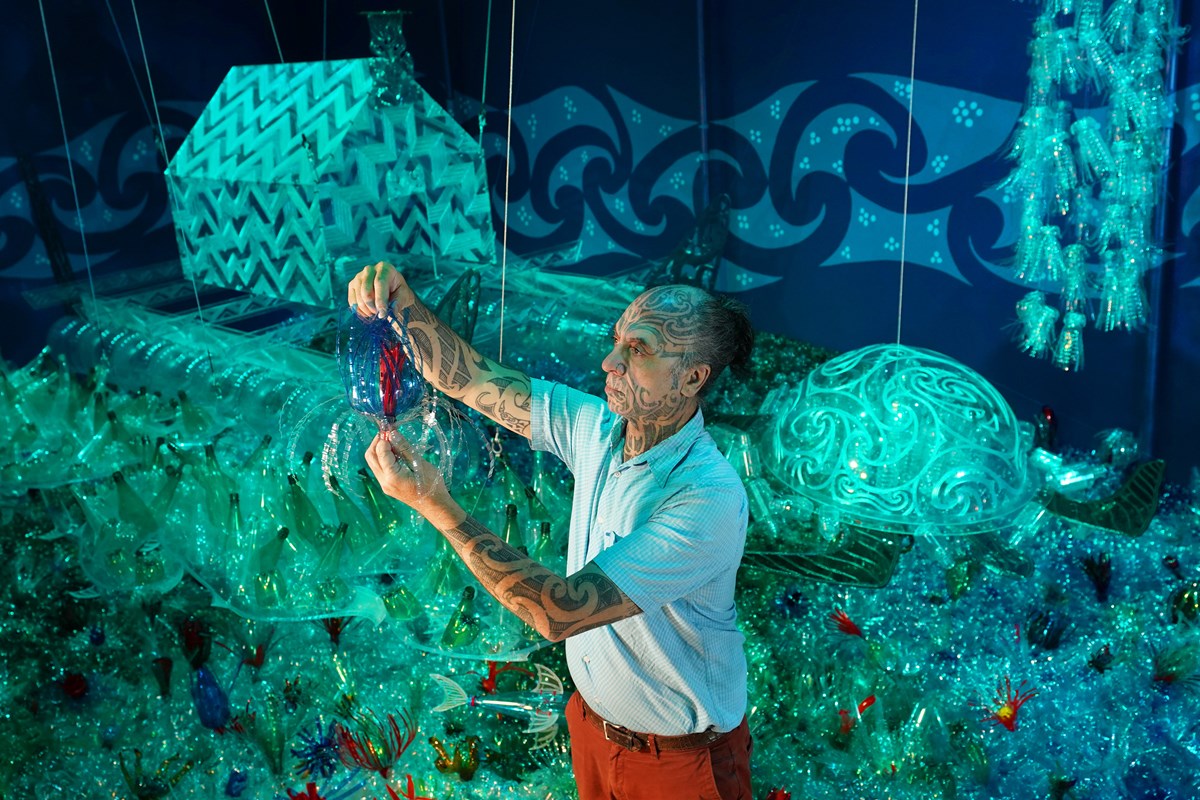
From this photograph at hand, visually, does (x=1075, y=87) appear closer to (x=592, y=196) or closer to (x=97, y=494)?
(x=592, y=196)

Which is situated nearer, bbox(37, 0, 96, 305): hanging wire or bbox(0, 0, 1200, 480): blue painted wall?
bbox(0, 0, 1200, 480): blue painted wall

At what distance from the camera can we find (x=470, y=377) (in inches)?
86.4

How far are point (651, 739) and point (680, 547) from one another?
0.42 meters

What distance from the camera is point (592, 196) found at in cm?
585

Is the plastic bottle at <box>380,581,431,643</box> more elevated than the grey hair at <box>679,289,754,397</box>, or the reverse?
the grey hair at <box>679,289,754,397</box>

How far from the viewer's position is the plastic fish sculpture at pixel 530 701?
2.80 m

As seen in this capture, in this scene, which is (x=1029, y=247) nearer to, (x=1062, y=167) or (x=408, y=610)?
(x=1062, y=167)

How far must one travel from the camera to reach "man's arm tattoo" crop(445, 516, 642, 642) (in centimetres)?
164

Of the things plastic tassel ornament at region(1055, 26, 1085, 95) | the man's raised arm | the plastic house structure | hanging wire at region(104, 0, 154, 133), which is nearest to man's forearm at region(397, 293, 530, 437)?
the man's raised arm

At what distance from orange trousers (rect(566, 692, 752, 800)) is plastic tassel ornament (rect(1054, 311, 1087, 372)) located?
2.45 m

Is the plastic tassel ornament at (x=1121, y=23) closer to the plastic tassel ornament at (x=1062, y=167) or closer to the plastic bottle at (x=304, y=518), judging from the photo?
the plastic tassel ornament at (x=1062, y=167)

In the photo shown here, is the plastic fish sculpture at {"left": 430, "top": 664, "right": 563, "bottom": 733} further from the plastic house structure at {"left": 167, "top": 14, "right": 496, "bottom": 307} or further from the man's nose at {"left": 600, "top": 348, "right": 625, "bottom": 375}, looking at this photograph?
the plastic house structure at {"left": 167, "top": 14, "right": 496, "bottom": 307}

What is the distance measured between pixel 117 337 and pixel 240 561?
1910 millimetres

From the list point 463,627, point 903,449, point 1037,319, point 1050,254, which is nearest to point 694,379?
point 903,449
